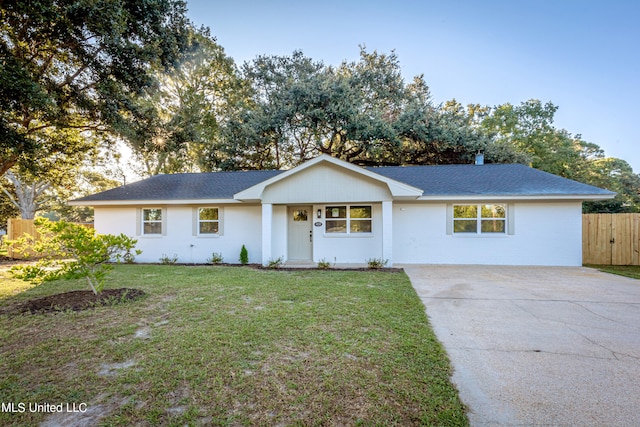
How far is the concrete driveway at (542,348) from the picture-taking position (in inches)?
95.3

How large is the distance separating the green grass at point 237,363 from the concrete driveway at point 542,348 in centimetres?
33

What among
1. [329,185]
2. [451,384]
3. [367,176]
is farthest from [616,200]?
[451,384]

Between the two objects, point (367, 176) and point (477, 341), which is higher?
point (367, 176)

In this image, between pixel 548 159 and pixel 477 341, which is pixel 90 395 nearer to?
pixel 477 341

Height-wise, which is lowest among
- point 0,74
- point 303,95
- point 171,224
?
point 171,224

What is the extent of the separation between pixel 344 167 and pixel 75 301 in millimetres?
7747

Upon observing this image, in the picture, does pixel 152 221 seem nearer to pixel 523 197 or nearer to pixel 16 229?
pixel 16 229

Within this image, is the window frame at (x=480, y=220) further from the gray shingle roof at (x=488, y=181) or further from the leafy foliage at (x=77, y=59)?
the leafy foliage at (x=77, y=59)

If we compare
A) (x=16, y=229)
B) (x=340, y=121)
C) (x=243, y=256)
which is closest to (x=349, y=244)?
(x=243, y=256)

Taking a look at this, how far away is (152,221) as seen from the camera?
12.0 m

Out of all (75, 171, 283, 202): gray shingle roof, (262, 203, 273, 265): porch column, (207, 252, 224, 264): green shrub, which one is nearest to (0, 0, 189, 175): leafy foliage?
(75, 171, 283, 202): gray shingle roof

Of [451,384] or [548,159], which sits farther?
[548,159]

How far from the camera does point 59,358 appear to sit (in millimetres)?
3316

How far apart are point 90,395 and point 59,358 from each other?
3.78 ft
